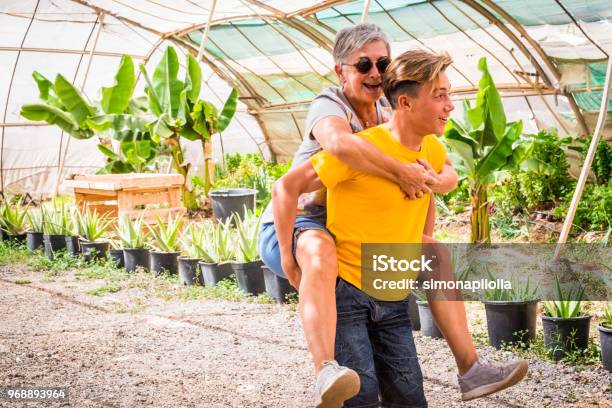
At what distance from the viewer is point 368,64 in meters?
2.47

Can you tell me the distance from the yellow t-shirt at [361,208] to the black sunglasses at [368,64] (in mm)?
238

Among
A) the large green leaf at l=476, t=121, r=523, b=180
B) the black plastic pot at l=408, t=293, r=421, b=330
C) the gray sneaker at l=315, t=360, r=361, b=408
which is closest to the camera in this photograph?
the gray sneaker at l=315, t=360, r=361, b=408

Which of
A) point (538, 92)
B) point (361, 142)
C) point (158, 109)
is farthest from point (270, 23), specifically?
point (361, 142)

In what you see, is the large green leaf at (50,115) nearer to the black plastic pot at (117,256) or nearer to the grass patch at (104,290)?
the black plastic pot at (117,256)

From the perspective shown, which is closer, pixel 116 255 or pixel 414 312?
pixel 414 312

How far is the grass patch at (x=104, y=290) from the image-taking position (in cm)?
602

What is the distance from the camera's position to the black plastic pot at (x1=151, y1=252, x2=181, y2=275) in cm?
668

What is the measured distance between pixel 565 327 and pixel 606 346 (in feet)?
0.86

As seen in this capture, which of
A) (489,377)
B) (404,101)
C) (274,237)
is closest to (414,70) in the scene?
(404,101)

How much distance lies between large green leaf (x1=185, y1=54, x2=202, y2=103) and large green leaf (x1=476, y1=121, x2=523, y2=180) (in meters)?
3.46

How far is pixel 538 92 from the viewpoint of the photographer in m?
9.13

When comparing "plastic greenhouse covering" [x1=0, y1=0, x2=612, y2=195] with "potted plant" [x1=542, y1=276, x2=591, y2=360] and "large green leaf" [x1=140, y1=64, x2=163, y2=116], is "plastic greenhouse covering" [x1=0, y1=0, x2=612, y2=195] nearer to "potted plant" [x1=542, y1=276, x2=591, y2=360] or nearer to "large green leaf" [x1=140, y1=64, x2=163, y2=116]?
"large green leaf" [x1=140, y1=64, x2=163, y2=116]

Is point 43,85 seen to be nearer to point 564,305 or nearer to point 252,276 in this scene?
point 252,276

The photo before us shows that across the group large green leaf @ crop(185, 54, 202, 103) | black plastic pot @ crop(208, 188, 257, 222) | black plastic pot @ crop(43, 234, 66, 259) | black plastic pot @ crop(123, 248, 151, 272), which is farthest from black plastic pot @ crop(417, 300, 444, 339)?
black plastic pot @ crop(43, 234, 66, 259)
